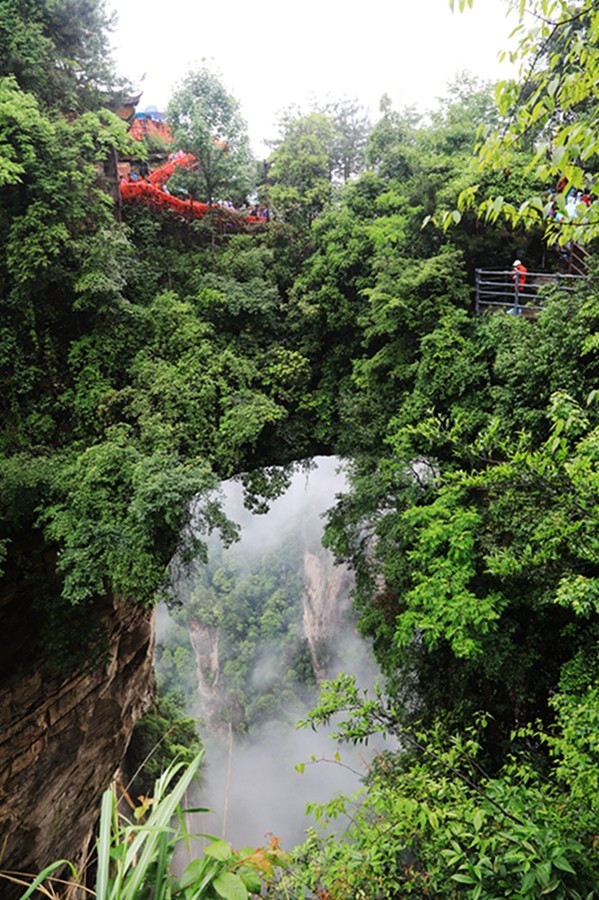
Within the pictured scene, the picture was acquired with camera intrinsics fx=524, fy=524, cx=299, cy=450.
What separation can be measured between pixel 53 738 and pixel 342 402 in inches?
281

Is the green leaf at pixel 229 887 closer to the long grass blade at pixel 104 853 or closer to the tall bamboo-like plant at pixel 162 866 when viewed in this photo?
the tall bamboo-like plant at pixel 162 866

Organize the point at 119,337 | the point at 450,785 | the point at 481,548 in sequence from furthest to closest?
the point at 119,337 < the point at 481,548 < the point at 450,785

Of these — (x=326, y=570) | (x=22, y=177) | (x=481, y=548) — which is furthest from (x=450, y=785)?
(x=326, y=570)

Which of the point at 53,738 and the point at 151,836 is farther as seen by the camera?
the point at 53,738

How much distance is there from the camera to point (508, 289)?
8.79 m

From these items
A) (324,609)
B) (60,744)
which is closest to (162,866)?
(60,744)

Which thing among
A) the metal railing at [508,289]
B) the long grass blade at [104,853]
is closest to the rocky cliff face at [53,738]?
the long grass blade at [104,853]

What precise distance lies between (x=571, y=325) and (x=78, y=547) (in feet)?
21.6

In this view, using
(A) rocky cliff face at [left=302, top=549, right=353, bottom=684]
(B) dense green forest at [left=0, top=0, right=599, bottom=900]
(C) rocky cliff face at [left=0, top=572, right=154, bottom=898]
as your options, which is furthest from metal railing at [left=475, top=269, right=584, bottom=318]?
(A) rocky cliff face at [left=302, top=549, right=353, bottom=684]

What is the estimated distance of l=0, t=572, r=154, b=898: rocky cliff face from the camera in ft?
25.0

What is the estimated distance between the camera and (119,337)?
9.09m

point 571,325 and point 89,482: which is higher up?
point 571,325

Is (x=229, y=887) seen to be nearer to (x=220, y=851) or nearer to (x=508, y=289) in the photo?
(x=220, y=851)

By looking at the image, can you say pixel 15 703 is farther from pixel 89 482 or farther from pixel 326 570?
pixel 326 570
